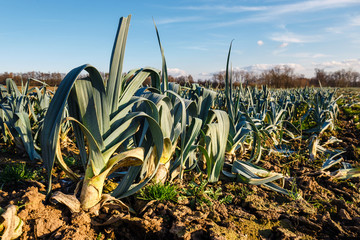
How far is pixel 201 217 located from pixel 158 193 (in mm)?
319

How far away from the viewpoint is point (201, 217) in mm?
1472

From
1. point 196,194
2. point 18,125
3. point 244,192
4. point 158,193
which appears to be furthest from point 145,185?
point 18,125

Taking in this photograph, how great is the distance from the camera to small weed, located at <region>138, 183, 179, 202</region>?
1597mm

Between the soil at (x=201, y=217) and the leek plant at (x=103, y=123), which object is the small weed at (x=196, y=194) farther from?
the leek plant at (x=103, y=123)

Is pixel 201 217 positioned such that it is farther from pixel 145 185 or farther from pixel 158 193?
pixel 145 185

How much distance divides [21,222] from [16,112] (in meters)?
1.53

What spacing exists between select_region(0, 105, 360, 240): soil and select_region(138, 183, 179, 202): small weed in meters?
0.03

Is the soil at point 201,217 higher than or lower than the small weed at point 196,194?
lower

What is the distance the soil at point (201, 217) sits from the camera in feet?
4.38

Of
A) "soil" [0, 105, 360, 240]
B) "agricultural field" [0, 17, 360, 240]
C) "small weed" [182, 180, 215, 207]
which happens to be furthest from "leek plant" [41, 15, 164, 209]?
"small weed" [182, 180, 215, 207]

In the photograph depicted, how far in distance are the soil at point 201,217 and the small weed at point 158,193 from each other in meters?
0.03

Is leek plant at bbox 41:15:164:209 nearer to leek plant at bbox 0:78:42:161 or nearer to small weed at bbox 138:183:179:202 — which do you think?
small weed at bbox 138:183:179:202

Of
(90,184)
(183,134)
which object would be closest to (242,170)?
(183,134)

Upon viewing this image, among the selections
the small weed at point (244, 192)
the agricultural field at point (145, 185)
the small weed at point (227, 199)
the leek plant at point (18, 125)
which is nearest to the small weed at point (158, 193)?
the agricultural field at point (145, 185)
